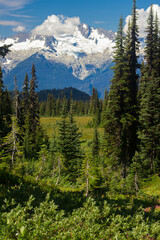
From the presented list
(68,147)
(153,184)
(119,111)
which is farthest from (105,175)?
(119,111)

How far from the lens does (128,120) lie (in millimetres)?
22172

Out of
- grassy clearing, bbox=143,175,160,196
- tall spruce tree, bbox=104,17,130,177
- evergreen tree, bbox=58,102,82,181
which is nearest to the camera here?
grassy clearing, bbox=143,175,160,196

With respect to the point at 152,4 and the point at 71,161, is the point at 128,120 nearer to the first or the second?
the point at 71,161

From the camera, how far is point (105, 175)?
26484mm

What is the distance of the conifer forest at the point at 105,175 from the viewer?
4270 millimetres

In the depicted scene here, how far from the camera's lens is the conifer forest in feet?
14.0

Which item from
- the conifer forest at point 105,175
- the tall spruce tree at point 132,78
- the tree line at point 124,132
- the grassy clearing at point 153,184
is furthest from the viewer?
the tall spruce tree at point 132,78

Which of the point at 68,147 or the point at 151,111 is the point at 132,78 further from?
the point at 68,147

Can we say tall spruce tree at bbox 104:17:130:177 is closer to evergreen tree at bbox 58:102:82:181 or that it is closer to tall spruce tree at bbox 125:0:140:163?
tall spruce tree at bbox 125:0:140:163

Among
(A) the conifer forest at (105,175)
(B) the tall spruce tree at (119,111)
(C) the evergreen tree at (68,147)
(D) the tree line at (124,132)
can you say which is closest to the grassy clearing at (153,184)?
(A) the conifer forest at (105,175)

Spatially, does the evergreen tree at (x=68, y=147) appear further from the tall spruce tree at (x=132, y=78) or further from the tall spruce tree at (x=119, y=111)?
the tall spruce tree at (x=132, y=78)

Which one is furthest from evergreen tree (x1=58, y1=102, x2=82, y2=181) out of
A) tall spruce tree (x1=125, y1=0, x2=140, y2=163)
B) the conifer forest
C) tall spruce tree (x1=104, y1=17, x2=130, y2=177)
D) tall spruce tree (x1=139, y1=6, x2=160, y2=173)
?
tall spruce tree (x1=139, y1=6, x2=160, y2=173)

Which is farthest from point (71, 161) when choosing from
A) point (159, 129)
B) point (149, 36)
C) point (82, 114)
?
point (82, 114)

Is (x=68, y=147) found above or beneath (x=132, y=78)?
beneath
